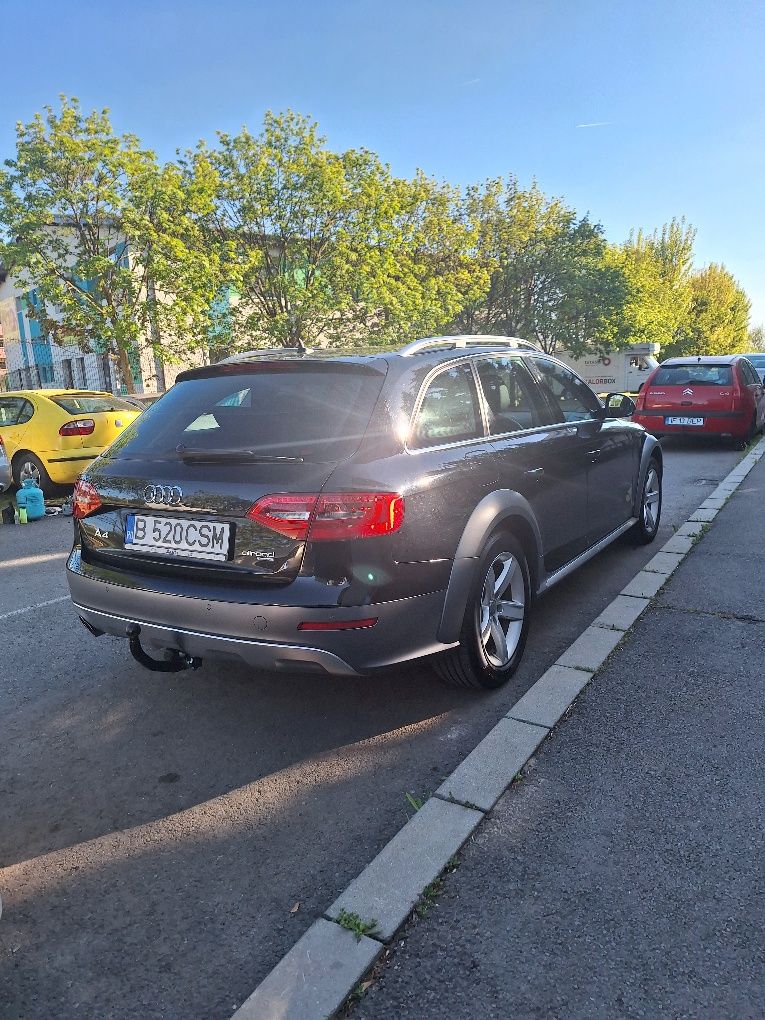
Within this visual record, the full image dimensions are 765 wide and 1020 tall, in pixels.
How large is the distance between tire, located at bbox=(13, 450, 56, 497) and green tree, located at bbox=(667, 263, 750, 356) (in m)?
51.2

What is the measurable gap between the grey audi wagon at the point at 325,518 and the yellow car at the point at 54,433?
23.1 ft

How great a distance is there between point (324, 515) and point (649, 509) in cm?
425

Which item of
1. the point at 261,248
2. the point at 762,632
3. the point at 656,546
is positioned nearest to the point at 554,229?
the point at 261,248

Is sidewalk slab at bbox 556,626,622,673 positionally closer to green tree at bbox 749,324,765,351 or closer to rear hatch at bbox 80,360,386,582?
rear hatch at bbox 80,360,386,582

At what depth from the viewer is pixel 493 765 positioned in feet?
9.34

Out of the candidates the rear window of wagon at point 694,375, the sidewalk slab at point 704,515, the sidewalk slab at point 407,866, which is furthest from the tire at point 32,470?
the rear window of wagon at point 694,375

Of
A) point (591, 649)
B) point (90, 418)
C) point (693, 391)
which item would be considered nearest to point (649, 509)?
point (591, 649)

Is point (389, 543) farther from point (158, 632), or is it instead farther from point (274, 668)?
point (158, 632)

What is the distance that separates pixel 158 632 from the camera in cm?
301

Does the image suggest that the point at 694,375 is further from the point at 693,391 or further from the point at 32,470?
the point at 32,470

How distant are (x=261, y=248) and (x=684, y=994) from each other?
69.0ft

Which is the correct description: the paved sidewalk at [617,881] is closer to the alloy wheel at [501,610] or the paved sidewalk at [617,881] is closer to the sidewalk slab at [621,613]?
the alloy wheel at [501,610]

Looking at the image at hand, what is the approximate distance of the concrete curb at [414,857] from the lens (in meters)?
1.85

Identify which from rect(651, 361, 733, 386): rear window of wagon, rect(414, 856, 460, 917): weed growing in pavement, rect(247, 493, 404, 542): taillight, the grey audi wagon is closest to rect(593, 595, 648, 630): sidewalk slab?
the grey audi wagon
